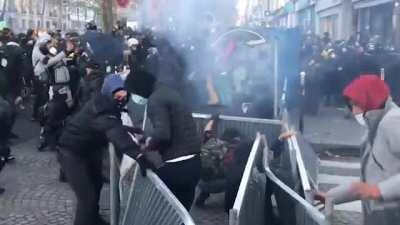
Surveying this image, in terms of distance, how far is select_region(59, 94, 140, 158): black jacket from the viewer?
16.4 feet

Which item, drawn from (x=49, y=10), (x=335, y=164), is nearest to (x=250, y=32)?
(x=335, y=164)

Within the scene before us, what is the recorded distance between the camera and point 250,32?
1144cm

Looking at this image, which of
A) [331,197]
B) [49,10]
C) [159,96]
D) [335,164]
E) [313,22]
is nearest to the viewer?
[331,197]

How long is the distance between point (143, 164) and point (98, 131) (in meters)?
0.84

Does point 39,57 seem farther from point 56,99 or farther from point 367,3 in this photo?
point 367,3

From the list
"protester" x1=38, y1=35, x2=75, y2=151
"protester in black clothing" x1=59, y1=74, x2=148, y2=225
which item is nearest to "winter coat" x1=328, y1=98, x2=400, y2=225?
"protester in black clothing" x1=59, y1=74, x2=148, y2=225

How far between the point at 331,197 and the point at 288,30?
7613 mm

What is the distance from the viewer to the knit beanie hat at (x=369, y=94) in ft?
12.8

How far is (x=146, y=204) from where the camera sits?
4.50m

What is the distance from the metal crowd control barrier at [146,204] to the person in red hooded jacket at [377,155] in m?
1.00

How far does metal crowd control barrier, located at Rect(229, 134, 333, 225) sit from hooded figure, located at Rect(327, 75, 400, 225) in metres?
0.25

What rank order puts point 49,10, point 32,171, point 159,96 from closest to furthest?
point 159,96 < point 32,171 < point 49,10

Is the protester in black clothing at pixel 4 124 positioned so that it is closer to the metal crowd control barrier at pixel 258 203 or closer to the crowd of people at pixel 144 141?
the crowd of people at pixel 144 141

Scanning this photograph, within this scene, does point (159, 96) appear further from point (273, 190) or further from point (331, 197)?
point (331, 197)
